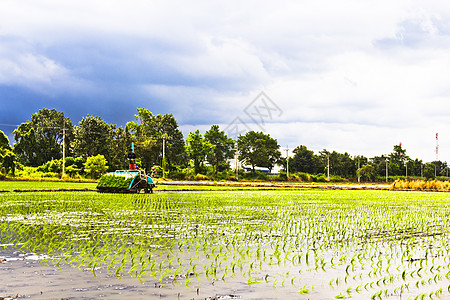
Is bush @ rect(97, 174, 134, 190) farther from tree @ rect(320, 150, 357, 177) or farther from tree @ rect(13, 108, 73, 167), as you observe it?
tree @ rect(320, 150, 357, 177)

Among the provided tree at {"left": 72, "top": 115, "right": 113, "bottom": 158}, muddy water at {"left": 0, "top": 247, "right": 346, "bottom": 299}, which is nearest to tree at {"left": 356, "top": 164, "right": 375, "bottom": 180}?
tree at {"left": 72, "top": 115, "right": 113, "bottom": 158}

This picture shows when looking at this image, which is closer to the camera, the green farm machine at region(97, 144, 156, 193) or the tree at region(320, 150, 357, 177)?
the green farm machine at region(97, 144, 156, 193)

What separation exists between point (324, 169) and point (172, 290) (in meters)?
96.6

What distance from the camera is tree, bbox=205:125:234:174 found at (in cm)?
7894

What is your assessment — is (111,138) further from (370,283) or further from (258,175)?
(370,283)

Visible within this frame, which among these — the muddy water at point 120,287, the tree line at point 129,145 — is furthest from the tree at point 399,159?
the muddy water at point 120,287

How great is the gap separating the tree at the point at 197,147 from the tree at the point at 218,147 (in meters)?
4.82

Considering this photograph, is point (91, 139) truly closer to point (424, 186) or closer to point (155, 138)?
point (155, 138)

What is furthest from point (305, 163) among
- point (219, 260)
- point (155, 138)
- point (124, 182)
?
point (219, 260)

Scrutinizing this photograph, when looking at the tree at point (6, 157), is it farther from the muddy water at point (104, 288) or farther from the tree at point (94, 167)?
the muddy water at point (104, 288)

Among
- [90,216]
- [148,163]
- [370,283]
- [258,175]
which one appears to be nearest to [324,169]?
[258,175]

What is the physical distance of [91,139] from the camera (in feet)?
228

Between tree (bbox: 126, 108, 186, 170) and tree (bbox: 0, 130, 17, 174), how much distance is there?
20899mm

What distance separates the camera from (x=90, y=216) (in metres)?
14.1
